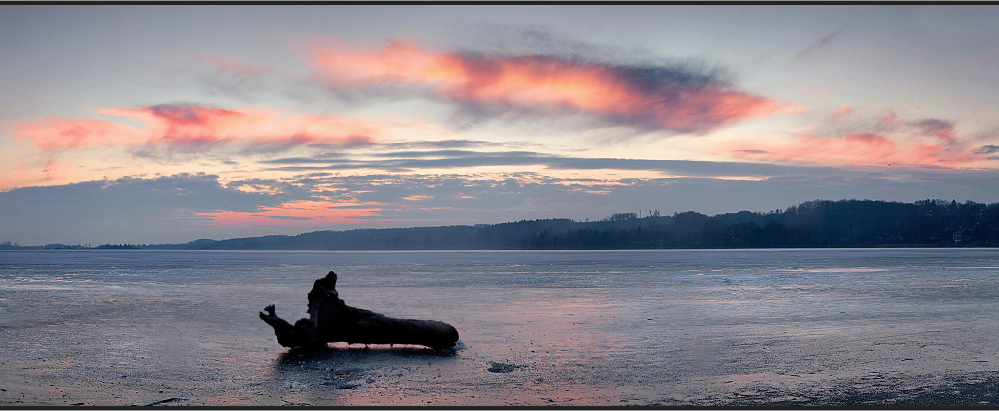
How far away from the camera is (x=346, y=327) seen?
13109mm

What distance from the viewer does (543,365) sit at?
430 inches

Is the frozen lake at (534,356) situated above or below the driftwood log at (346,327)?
below

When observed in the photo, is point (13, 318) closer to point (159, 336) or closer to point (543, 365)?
point (159, 336)

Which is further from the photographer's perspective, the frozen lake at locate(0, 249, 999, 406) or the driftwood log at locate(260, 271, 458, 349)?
the driftwood log at locate(260, 271, 458, 349)

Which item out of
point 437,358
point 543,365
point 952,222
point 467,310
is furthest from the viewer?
point 952,222

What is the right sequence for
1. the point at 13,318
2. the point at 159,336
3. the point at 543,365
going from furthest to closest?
1. the point at 13,318
2. the point at 159,336
3. the point at 543,365

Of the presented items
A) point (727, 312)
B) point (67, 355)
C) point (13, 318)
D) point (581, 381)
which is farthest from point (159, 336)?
point (727, 312)

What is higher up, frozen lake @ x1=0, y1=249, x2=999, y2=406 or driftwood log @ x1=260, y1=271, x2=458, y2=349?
driftwood log @ x1=260, y1=271, x2=458, y2=349

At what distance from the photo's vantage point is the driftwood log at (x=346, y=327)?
1289cm

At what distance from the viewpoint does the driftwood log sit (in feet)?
42.3

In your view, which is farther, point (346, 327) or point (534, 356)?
point (346, 327)

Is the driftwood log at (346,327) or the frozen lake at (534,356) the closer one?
the frozen lake at (534,356)

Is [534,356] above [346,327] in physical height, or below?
below

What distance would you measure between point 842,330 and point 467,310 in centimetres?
1008
